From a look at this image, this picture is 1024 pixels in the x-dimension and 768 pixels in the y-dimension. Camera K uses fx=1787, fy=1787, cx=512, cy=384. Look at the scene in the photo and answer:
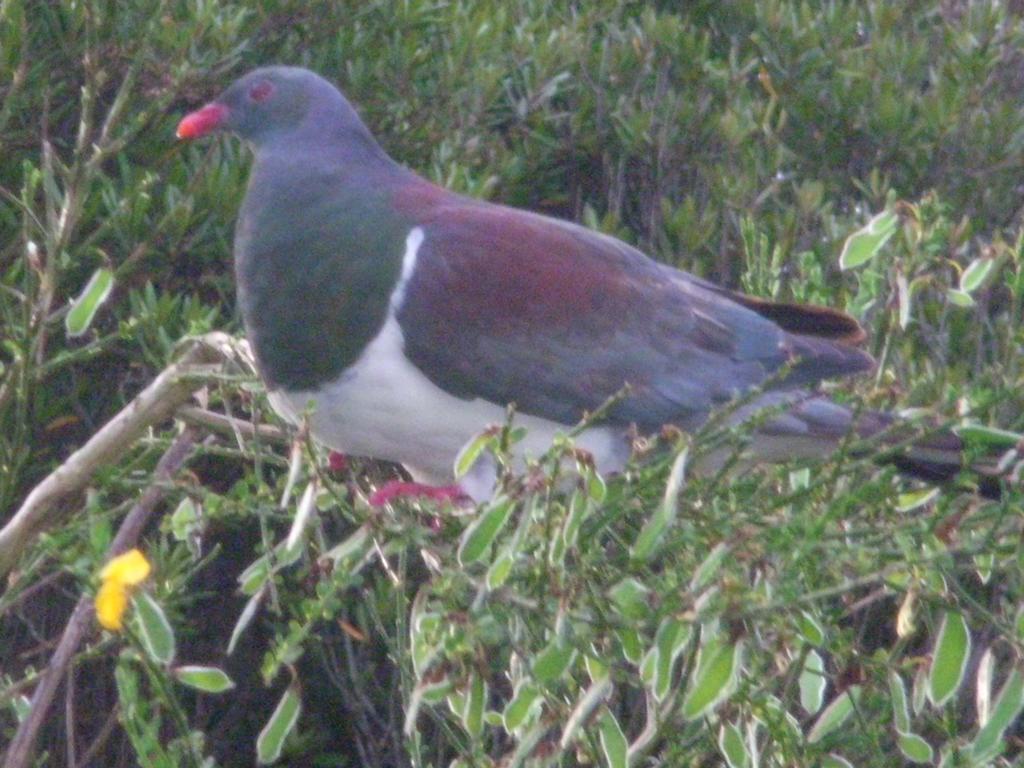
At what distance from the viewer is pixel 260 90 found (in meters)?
3.29

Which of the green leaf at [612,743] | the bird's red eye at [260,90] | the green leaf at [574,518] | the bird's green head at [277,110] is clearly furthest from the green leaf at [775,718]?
the bird's red eye at [260,90]

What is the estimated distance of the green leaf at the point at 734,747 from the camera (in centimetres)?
196

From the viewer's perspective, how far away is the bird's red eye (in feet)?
10.8

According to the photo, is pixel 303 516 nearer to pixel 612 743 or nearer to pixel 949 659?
pixel 612 743

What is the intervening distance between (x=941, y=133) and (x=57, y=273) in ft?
9.76

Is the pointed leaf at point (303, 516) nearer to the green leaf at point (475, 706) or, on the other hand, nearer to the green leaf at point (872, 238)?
the green leaf at point (475, 706)

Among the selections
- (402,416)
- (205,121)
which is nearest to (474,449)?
(402,416)

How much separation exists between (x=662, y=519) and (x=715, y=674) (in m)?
0.16

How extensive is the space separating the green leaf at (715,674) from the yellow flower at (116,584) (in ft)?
1.72

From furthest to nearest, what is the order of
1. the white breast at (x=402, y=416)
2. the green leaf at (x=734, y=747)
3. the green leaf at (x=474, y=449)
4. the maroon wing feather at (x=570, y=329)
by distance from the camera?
the maroon wing feather at (x=570, y=329)
the white breast at (x=402, y=416)
the green leaf at (x=734, y=747)
the green leaf at (x=474, y=449)

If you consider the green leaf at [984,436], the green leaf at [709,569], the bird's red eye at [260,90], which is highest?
the green leaf at [984,436]

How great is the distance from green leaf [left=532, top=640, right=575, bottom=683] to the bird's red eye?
185cm

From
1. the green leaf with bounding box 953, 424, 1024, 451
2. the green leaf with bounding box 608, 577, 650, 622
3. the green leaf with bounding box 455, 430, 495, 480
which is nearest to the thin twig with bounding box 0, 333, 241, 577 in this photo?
the green leaf with bounding box 455, 430, 495, 480

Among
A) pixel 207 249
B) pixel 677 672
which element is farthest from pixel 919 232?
pixel 207 249
